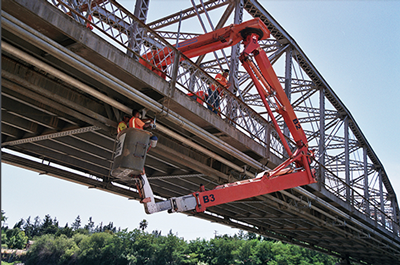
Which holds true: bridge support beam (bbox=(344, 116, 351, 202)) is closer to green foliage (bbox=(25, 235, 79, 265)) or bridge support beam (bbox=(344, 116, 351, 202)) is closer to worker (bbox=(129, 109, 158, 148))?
worker (bbox=(129, 109, 158, 148))

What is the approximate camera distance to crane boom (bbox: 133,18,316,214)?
32.8 feet

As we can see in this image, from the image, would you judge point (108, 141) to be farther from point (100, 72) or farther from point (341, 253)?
point (341, 253)

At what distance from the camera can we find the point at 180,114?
9.11 m

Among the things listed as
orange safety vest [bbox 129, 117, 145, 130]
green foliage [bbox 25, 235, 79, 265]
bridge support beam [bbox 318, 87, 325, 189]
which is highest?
bridge support beam [bbox 318, 87, 325, 189]

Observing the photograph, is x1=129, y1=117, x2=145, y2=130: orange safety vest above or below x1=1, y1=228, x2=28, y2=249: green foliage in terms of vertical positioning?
above

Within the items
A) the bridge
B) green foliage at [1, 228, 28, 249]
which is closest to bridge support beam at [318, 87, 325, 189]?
the bridge

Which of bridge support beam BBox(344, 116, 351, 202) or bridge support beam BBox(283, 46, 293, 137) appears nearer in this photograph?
bridge support beam BBox(283, 46, 293, 137)

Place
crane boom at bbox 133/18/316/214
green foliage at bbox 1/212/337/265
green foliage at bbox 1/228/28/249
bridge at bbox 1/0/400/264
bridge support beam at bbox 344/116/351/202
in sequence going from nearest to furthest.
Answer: bridge at bbox 1/0/400/264
crane boom at bbox 133/18/316/214
bridge support beam at bbox 344/116/351/202
green foliage at bbox 1/212/337/265
green foliage at bbox 1/228/28/249

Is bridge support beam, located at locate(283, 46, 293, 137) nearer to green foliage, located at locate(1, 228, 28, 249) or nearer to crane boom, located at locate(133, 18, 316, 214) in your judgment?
crane boom, located at locate(133, 18, 316, 214)

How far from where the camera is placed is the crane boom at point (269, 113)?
10008 millimetres

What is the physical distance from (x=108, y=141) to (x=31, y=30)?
19.0 ft

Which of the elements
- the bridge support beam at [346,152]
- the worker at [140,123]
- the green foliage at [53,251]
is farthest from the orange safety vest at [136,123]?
the green foliage at [53,251]

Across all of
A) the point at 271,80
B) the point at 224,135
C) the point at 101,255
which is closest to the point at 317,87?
the point at 271,80

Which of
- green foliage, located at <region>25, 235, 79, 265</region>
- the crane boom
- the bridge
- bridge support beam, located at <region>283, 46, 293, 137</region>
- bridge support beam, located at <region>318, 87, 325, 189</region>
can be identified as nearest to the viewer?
the bridge
